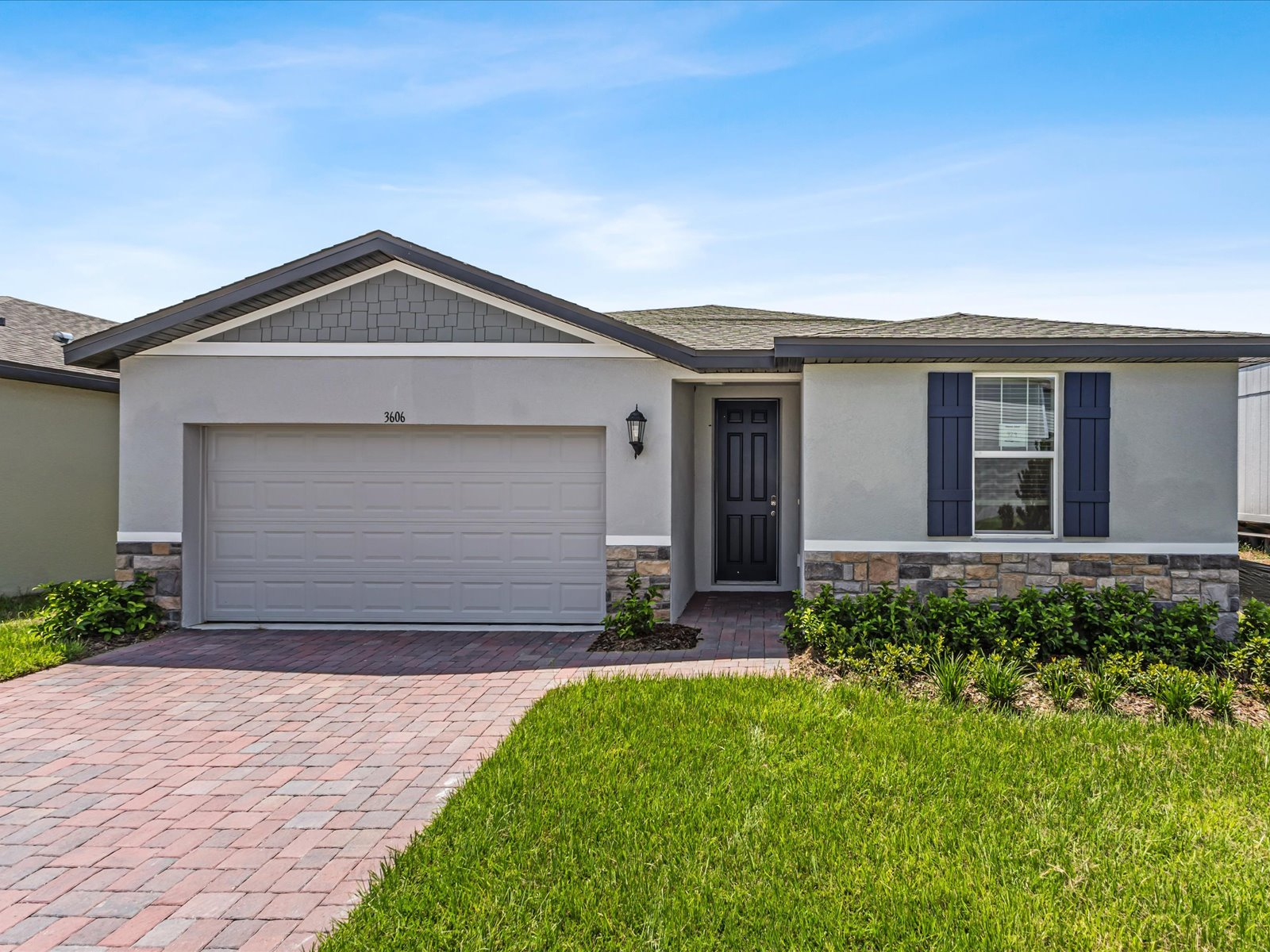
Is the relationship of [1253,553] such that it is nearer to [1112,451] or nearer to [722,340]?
[1112,451]

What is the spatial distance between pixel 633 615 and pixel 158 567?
16.6 ft

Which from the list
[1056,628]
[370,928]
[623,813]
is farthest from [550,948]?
[1056,628]

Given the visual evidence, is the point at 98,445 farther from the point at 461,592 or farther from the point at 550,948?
the point at 550,948

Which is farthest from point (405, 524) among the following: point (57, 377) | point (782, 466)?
point (57, 377)

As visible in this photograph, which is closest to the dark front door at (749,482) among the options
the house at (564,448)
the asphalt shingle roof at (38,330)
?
the house at (564,448)

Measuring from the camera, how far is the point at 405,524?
918cm

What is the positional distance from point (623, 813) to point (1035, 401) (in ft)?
20.3

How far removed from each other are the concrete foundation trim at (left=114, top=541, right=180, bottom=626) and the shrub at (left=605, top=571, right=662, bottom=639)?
4.58 metres

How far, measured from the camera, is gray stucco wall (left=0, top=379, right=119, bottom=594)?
1084 cm

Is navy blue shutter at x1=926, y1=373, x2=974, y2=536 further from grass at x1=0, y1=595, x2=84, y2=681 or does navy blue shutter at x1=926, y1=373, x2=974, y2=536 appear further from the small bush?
grass at x1=0, y1=595, x2=84, y2=681

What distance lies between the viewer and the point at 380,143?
34.7 feet

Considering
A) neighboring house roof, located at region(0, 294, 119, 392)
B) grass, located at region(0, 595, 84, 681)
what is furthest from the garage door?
neighboring house roof, located at region(0, 294, 119, 392)

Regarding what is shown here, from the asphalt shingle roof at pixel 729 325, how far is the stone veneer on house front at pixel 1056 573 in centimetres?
237

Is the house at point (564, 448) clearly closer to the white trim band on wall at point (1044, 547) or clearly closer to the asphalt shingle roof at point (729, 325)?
the white trim band on wall at point (1044, 547)
